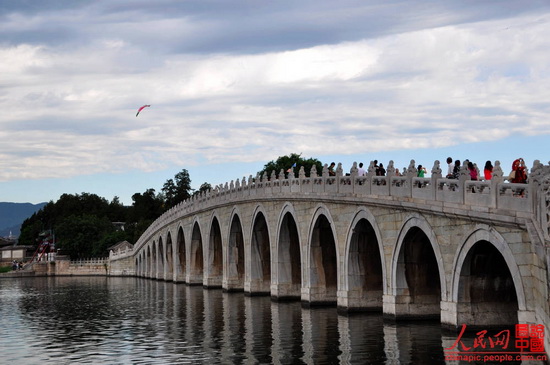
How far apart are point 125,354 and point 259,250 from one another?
21.6m

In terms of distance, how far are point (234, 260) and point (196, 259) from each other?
11.6 metres

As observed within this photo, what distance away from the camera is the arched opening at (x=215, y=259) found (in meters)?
56.5

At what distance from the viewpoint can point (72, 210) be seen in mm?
149875

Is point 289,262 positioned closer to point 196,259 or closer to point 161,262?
point 196,259

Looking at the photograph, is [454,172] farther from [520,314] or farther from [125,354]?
[125,354]

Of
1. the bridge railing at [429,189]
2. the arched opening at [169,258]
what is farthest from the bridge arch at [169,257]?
the bridge railing at [429,189]

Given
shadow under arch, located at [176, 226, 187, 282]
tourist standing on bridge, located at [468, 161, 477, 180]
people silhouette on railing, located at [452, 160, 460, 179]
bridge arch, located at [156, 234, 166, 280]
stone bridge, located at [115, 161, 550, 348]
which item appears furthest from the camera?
bridge arch, located at [156, 234, 166, 280]

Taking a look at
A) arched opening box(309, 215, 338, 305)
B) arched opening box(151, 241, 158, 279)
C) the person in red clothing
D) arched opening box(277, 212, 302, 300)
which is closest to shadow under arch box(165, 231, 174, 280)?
arched opening box(151, 241, 158, 279)

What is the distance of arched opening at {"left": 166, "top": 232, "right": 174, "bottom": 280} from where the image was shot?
73688mm

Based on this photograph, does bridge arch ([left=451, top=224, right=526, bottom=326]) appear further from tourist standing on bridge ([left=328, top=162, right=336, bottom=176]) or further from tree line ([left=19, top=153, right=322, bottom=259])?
tree line ([left=19, top=153, right=322, bottom=259])

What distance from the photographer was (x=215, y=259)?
57.0m

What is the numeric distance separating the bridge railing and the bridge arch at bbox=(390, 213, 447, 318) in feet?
6.29

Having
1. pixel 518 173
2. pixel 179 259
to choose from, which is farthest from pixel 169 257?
pixel 518 173

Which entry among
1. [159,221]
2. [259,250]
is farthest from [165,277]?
[259,250]
